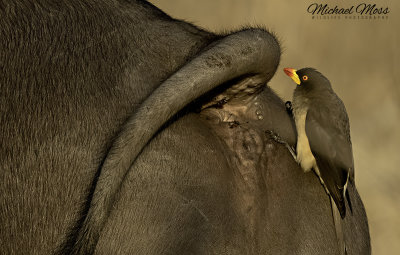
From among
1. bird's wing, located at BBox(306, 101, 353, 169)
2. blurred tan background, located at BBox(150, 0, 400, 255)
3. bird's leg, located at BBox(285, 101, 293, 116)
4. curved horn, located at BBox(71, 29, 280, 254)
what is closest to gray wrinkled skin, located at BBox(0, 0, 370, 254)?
curved horn, located at BBox(71, 29, 280, 254)

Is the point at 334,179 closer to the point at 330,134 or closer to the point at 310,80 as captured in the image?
the point at 330,134

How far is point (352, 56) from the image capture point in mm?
10367

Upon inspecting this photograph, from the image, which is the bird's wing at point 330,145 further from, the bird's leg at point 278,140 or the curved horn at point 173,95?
the curved horn at point 173,95

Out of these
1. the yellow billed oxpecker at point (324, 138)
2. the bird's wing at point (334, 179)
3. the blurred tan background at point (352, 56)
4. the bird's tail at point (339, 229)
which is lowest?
the blurred tan background at point (352, 56)

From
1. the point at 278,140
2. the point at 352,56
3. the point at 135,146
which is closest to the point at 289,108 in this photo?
the point at 278,140

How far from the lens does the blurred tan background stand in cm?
937

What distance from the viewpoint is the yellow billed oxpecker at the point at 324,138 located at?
3014 millimetres

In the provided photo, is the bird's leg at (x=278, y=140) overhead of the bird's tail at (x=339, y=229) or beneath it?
overhead

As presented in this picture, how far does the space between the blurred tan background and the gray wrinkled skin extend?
602cm

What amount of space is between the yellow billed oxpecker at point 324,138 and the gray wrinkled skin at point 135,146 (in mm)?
75

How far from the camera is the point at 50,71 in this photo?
8.77 feet

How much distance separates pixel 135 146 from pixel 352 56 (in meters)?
8.22

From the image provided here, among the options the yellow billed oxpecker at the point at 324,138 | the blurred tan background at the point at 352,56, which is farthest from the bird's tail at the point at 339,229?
the blurred tan background at the point at 352,56

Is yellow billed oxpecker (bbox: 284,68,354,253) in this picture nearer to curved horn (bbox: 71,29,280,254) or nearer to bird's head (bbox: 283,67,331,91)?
bird's head (bbox: 283,67,331,91)
